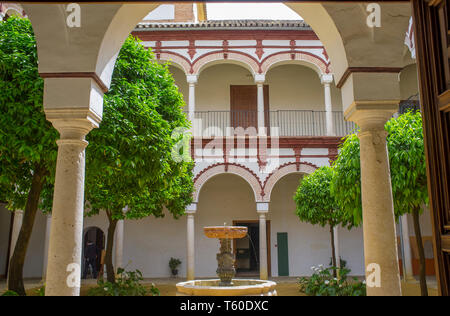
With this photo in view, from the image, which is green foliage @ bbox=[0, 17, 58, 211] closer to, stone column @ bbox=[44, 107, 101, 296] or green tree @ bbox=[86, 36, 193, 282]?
green tree @ bbox=[86, 36, 193, 282]

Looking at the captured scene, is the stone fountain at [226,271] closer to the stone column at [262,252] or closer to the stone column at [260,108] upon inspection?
the stone column at [262,252]

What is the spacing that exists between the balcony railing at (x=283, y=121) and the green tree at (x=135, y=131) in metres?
8.44

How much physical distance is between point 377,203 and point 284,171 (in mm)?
10802

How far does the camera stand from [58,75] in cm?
385

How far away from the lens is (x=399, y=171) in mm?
6348

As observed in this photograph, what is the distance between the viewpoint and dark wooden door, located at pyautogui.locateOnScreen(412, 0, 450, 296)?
268 centimetres

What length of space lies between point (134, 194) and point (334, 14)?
4.76 meters

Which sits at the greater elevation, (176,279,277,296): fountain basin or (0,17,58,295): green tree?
(0,17,58,295): green tree

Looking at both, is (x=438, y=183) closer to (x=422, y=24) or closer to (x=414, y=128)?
(x=422, y=24)

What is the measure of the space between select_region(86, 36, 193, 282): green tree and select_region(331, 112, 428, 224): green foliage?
275 cm

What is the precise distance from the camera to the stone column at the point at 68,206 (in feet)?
12.0

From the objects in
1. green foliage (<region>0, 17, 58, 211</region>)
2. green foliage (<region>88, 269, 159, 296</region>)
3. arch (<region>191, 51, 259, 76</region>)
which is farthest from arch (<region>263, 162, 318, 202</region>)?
green foliage (<region>0, 17, 58, 211</region>)
